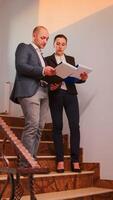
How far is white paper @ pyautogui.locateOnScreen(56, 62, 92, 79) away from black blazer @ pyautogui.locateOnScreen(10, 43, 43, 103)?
0.53ft

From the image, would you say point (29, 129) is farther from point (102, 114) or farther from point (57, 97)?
point (102, 114)

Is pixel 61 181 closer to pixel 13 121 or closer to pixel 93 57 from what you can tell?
pixel 13 121

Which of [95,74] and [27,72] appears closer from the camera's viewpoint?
[27,72]

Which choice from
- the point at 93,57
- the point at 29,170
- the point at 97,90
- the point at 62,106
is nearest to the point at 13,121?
the point at 62,106

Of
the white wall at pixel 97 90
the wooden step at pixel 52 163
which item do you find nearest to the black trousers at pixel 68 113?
the wooden step at pixel 52 163

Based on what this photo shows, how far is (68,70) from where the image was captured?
2.95 m

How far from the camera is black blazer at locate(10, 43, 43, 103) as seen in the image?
280 cm

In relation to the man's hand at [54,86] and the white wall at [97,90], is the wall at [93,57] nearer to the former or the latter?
the white wall at [97,90]

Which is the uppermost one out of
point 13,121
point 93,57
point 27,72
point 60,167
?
point 93,57

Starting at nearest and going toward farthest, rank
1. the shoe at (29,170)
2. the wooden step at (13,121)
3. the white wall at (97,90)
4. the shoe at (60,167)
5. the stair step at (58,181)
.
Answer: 1. the shoe at (29,170)
2. the stair step at (58,181)
3. the shoe at (60,167)
4. the white wall at (97,90)
5. the wooden step at (13,121)

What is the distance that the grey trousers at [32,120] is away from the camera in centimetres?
271

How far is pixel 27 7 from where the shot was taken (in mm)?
4906

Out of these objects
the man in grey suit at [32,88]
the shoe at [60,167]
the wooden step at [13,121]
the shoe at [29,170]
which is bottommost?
the shoe at [60,167]

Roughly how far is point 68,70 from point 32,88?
0.35m
